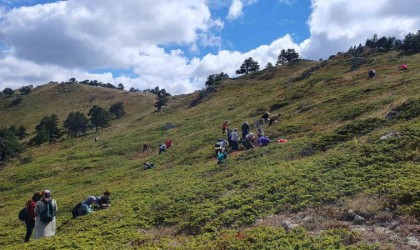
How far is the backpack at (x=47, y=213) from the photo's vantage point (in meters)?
18.7

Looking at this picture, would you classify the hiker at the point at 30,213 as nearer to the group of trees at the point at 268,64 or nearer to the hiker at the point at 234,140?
the hiker at the point at 234,140

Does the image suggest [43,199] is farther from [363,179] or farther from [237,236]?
[363,179]

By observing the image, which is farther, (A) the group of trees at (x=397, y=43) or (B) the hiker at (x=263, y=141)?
(A) the group of trees at (x=397, y=43)

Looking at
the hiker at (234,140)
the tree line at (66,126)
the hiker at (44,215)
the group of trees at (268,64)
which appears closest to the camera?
the hiker at (44,215)

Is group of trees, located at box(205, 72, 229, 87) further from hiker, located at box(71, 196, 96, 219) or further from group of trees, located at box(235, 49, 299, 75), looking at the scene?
hiker, located at box(71, 196, 96, 219)

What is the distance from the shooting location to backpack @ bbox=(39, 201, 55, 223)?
1870 centimetres

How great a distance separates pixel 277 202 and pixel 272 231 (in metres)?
3.35

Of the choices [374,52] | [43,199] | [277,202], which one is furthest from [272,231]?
[374,52]

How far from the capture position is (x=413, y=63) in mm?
61750

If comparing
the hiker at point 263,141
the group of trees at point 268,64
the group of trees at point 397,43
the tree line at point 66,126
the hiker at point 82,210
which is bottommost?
the hiker at point 82,210

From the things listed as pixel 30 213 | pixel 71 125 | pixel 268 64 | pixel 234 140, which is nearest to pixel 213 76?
pixel 268 64

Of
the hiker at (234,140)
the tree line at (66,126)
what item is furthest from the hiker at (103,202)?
the tree line at (66,126)

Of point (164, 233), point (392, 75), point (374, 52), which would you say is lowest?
point (164, 233)

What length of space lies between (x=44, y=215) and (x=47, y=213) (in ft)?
0.63
